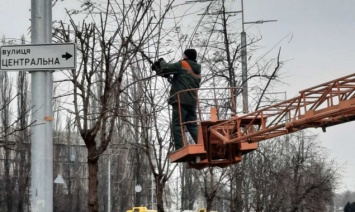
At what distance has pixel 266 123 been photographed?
11.8 meters

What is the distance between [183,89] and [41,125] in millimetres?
4483

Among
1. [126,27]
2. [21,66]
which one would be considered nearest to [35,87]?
[21,66]

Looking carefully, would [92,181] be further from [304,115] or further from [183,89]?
[304,115]

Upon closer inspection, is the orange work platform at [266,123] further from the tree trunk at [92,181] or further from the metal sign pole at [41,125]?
the metal sign pole at [41,125]

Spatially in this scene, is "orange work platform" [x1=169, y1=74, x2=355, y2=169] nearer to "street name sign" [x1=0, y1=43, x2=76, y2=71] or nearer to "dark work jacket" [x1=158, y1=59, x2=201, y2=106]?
"dark work jacket" [x1=158, y1=59, x2=201, y2=106]

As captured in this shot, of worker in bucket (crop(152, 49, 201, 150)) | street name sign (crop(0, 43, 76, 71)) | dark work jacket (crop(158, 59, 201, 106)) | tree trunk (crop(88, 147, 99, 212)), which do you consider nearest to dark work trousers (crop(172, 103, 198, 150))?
worker in bucket (crop(152, 49, 201, 150))

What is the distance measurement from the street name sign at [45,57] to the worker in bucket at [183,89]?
→ 361 cm

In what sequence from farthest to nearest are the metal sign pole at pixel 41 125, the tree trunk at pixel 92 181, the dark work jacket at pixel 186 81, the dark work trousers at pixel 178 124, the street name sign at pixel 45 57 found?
1. the dark work trousers at pixel 178 124
2. the dark work jacket at pixel 186 81
3. the tree trunk at pixel 92 181
4. the street name sign at pixel 45 57
5. the metal sign pole at pixel 41 125

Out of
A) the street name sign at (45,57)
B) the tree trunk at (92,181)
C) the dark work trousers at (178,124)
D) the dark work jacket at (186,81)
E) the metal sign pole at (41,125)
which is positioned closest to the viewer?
the metal sign pole at (41,125)

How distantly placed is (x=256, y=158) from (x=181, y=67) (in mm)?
11860

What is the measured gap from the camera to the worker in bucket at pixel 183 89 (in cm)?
1309

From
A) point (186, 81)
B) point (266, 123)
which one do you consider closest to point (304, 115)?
point (266, 123)

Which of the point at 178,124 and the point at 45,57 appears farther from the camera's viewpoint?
the point at 178,124

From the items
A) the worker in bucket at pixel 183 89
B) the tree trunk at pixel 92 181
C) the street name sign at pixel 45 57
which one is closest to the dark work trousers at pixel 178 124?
the worker in bucket at pixel 183 89
